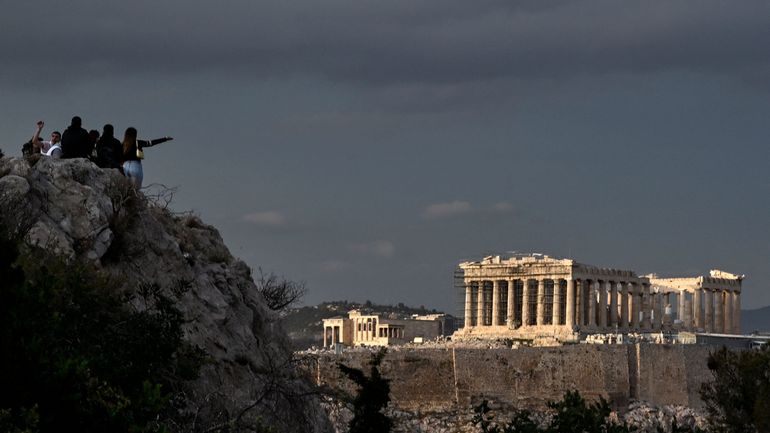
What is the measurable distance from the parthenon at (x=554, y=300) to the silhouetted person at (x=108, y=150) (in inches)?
2017

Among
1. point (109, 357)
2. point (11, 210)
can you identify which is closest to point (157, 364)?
point (109, 357)

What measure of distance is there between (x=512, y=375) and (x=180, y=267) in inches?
1592

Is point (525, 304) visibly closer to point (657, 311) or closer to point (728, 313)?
point (657, 311)

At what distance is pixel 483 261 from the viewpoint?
76.2 meters

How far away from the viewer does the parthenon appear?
7306 cm

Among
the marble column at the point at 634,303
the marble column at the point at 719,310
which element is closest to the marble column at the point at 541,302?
the marble column at the point at 634,303

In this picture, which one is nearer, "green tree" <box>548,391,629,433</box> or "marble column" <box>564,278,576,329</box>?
"green tree" <box>548,391,629,433</box>

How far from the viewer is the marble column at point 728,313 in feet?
274

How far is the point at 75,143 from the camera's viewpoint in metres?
19.6

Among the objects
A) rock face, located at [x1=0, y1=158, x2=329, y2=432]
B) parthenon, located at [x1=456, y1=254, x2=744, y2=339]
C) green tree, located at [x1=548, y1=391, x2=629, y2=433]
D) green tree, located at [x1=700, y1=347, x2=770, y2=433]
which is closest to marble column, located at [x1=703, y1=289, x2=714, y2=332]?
parthenon, located at [x1=456, y1=254, x2=744, y2=339]

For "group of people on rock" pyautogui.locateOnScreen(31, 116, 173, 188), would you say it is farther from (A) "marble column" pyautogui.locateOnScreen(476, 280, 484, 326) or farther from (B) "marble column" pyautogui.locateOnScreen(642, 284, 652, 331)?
(B) "marble column" pyautogui.locateOnScreen(642, 284, 652, 331)

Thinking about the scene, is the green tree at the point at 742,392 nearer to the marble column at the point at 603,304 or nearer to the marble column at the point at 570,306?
the marble column at the point at 570,306

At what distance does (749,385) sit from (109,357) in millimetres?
21578

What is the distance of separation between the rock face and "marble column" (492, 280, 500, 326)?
53871mm
